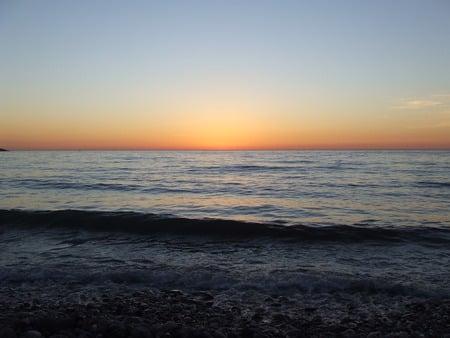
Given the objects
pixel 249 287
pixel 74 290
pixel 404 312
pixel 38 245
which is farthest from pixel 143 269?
pixel 404 312

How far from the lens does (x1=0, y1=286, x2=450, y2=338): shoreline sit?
14.4 feet

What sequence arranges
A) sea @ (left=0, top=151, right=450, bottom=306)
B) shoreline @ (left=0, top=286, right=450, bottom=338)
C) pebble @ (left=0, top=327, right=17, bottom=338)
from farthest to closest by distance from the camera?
sea @ (left=0, top=151, right=450, bottom=306) → shoreline @ (left=0, top=286, right=450, bottom=338) → pebble @ (left=0, top=327, right=17, bottom=338)

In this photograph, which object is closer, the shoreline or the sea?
the shoreline

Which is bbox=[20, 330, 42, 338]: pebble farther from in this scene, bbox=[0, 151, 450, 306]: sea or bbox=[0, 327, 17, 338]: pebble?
bbox=[0, 151, 450, 306]: sea

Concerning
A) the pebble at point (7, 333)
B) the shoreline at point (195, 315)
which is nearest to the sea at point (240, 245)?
the shoreline at point (195, 315)

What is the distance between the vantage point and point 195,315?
196 inches

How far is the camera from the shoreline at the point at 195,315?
4386 mm

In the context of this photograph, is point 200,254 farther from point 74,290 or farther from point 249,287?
point 74,290

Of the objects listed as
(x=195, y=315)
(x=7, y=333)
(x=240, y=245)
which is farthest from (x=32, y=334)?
(x=240, y=245)

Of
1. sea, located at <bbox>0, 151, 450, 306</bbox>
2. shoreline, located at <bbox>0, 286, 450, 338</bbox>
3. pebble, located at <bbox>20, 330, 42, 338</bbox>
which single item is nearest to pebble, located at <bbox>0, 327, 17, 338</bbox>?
shoreline, located at <bbox>0, 286, 450, 338</bbox>

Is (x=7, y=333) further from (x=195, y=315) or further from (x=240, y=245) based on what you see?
(x=240, y=245)

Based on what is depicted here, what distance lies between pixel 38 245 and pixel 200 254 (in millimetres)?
4500

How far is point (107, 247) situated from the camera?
9383 millimetres

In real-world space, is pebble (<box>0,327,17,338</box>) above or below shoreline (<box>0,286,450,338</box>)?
above
